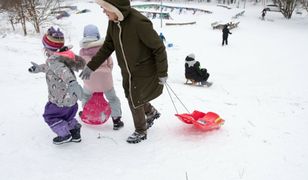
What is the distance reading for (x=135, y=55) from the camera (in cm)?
294

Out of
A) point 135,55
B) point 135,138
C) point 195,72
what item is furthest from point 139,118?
point 195,72

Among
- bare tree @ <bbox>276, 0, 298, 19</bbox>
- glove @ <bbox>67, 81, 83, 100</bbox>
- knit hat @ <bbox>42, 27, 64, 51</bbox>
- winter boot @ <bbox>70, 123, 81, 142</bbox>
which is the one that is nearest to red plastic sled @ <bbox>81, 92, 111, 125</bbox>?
winter boot @ <bbox>70, 123, 81, 142</bbox>

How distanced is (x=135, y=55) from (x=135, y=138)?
1.04 meters

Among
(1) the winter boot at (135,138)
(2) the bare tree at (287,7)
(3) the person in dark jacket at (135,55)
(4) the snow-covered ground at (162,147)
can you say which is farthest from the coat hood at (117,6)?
(2) the bare tree at (287,7)

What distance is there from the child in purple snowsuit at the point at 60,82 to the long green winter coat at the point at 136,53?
385 mm

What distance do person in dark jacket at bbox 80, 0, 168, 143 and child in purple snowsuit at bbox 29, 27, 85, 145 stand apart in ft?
1.07

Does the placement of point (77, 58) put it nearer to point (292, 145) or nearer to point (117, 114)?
point (117, 114)

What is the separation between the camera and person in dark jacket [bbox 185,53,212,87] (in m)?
8.44

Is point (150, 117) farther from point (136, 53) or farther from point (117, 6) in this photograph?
point (117, 6)

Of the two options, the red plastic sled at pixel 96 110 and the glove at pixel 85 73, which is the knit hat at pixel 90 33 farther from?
the red plastic sled at pixel 96 110

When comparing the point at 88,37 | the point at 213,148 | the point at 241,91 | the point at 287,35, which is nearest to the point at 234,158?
the point at 213,148

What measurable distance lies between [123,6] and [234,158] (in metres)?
1.97

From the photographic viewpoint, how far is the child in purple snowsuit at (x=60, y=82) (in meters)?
2.87

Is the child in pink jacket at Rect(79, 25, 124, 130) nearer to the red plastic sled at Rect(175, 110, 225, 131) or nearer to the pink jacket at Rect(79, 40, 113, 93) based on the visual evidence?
the pink jacket at Rect(79, 40, 113, 93)
